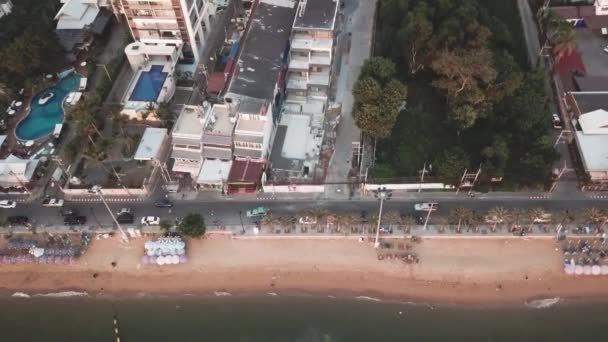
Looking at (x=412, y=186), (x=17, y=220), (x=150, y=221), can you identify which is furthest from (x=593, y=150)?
(x=17, y=220)

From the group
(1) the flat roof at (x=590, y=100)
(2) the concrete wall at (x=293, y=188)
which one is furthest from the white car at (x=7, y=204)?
(1) the flat roof at (x=590, y=100)

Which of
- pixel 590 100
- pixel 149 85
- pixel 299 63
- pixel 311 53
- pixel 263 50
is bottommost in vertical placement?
pixel 590 100

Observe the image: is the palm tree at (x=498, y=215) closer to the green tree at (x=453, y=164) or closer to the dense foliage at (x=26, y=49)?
the green tree at (x=453, y=164)

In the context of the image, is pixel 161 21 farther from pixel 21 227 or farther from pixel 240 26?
pixel 21 227

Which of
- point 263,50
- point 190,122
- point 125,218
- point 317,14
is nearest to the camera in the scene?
point 125,218

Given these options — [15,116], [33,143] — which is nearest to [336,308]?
[33,143]

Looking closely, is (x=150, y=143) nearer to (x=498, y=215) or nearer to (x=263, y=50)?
(x=263, y=50)
